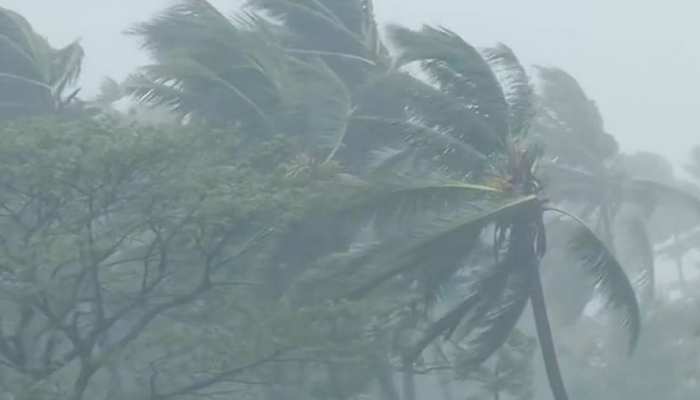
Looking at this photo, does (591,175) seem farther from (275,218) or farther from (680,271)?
(680,271)

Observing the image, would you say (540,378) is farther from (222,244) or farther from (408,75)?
(222,244)

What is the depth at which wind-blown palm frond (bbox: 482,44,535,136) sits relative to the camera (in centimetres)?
2009

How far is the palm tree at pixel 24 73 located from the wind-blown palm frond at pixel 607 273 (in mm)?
9059

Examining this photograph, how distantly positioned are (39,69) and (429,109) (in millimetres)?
6801

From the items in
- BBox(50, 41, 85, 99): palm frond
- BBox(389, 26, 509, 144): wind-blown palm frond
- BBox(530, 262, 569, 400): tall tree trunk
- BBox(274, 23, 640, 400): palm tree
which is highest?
BBox(50, 41, 85, 99): palm frond

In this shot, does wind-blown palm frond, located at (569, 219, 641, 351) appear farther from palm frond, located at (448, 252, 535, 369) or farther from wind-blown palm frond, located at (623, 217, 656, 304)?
wind-blown palm frond, located at (623, 217, 656, 304)

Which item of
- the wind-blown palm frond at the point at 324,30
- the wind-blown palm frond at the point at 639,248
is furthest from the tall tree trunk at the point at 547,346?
the wind-blown palm frond at the point at 639,248

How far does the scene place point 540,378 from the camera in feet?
121

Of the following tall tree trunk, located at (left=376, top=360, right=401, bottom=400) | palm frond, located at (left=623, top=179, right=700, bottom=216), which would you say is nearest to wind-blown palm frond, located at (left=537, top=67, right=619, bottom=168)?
palm frond, located at (left=623, top=179, right=700, bottom=216)

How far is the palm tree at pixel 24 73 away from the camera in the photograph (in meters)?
22.7

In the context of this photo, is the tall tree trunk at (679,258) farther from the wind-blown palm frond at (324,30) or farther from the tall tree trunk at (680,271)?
the wind-blown palm frond at (324,30)

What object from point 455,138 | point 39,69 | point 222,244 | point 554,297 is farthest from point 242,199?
point 554,297

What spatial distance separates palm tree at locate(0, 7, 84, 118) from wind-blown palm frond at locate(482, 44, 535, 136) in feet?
24.0

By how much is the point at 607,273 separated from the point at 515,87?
3.10 metres
